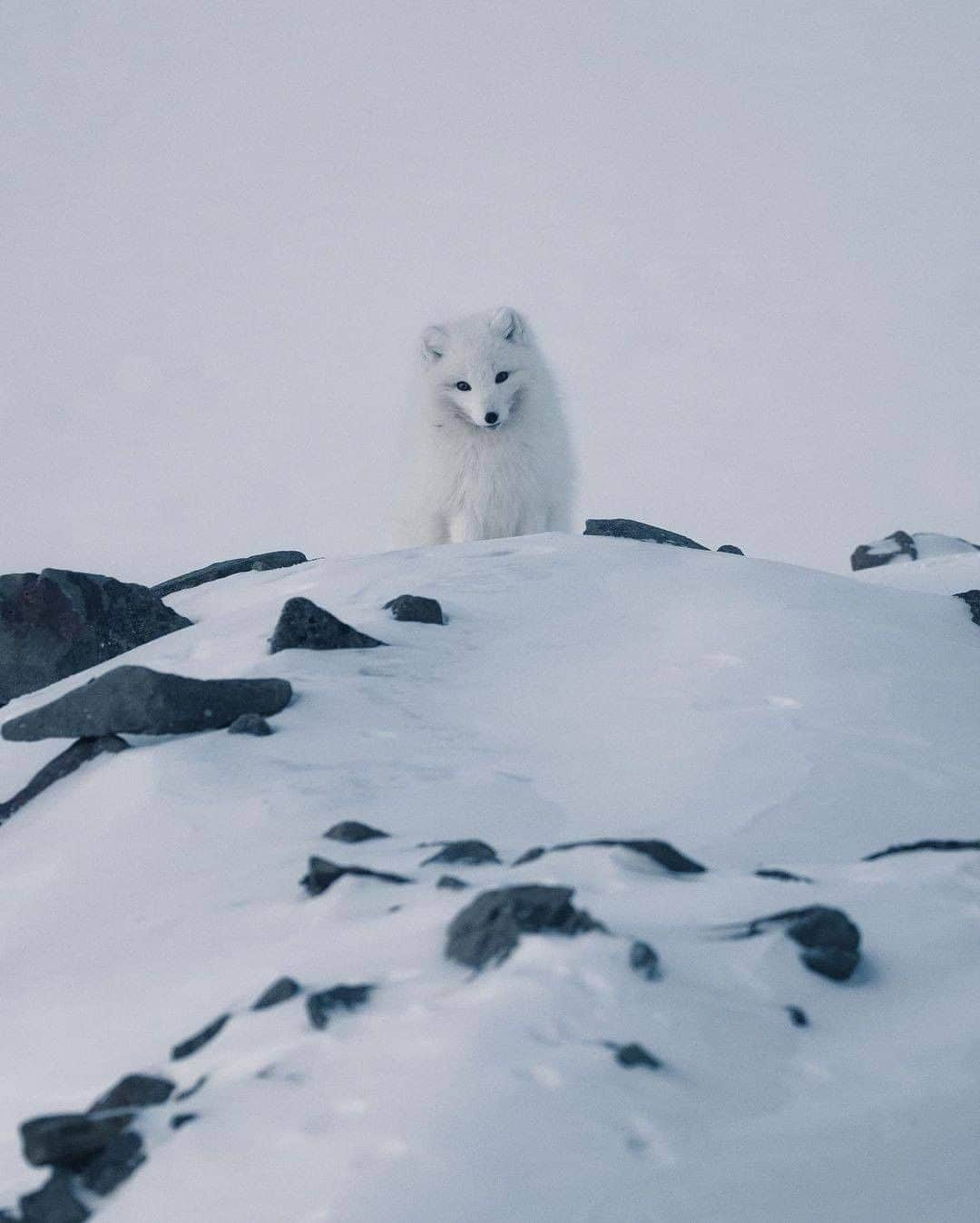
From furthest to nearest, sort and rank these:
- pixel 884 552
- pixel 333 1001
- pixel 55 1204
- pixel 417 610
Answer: pixel 884 552 → pixel 417 610 → pixel 333 1001 → pixel 55 1204

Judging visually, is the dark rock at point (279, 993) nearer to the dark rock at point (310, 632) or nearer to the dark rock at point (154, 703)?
the dark rock at point (154, 703)

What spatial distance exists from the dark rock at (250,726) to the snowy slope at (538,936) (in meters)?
0.06

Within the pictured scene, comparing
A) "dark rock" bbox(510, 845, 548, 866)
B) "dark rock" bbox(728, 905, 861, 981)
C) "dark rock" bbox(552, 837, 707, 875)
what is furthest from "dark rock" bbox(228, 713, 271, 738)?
"dark rock" bbox(728, 905, 861, 981)

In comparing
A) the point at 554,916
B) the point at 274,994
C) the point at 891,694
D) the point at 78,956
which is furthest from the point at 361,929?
the point at 891,694

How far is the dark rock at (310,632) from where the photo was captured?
5.56 m

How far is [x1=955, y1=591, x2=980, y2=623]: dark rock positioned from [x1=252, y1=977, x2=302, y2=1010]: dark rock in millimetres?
4573

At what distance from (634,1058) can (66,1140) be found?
99 cm

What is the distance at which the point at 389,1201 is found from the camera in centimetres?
220

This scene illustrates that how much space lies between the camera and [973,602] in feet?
22.2

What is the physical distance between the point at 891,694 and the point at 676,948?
273cm

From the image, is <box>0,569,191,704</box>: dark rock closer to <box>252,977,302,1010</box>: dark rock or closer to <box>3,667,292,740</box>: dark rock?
<box>3,667,292,740</box>: dark rock

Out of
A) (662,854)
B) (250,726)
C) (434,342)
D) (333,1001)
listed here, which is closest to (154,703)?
(250,726)

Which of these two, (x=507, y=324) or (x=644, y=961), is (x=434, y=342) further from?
(x=644, y=961)

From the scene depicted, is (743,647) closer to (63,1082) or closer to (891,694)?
(891,694)
